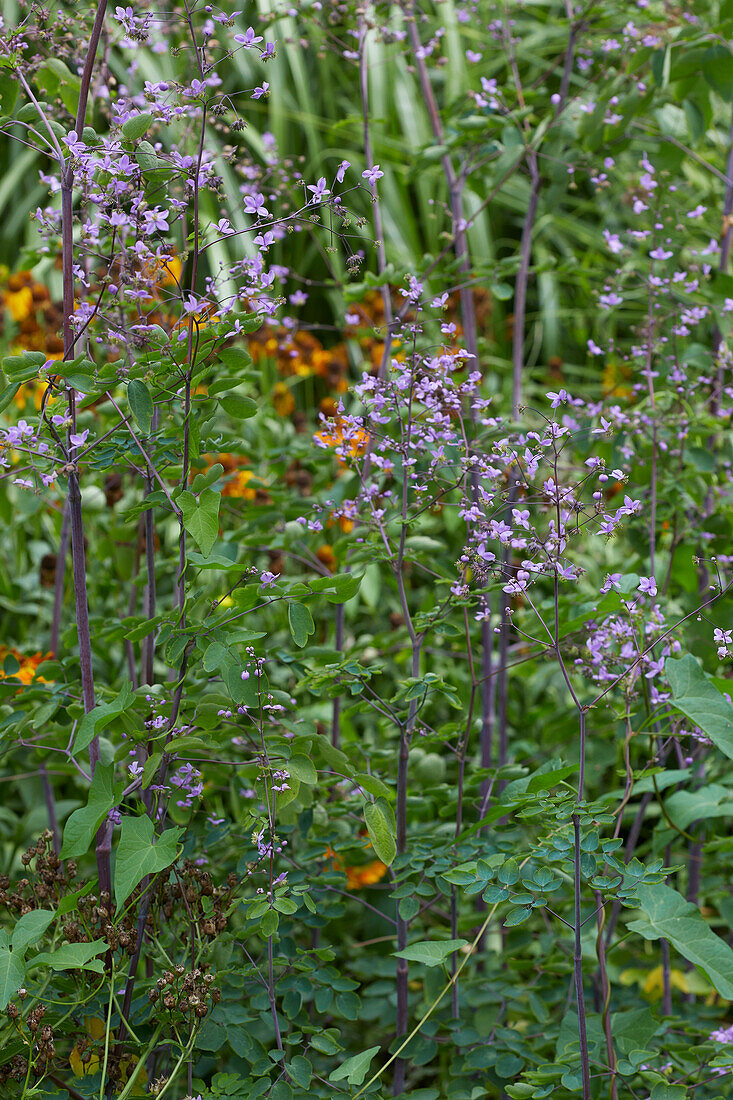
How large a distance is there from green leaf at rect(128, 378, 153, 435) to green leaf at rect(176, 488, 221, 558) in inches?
3.9

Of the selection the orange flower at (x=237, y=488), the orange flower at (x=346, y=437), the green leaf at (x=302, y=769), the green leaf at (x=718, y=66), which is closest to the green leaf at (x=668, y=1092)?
the green leaf at (x=302, y=769)

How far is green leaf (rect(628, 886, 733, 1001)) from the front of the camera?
3.43 feet

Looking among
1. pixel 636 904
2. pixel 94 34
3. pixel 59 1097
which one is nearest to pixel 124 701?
pixel 59 1097

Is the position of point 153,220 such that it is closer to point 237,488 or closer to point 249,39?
point 249,39

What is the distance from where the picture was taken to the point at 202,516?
3.44ft

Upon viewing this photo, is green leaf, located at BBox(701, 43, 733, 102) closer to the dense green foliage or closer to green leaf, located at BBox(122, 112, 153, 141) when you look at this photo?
the dense green foliage

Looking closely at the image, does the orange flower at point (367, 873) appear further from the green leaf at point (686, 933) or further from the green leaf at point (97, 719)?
the green leaf at point (97, 719)

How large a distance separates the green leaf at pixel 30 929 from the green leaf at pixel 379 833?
358 millimetres

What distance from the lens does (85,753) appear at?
4.58 ft

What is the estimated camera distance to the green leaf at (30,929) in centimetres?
100

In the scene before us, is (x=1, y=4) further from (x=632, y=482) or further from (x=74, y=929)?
(x=74, y=929)

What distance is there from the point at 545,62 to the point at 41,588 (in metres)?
2.95

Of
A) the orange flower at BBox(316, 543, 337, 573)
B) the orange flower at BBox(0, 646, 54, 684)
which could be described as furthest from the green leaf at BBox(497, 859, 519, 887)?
the orange flower at BBox(316, 543, 337, 573)

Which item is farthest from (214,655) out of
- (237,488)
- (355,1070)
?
(237,488)
